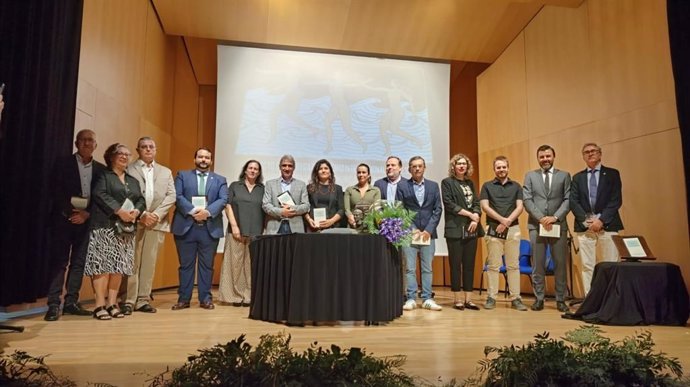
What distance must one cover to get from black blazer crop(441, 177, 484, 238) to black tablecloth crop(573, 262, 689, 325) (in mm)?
1278

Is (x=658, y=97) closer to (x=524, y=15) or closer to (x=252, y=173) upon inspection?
(x=524, y=15)

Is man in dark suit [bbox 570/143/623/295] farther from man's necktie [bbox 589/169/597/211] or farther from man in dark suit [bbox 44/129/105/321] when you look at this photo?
man in dark suit [bbox 44/129/105/321]

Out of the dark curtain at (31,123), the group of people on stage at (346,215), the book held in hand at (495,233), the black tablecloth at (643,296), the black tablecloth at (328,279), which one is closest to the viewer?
the black tablecloth at (328,279)

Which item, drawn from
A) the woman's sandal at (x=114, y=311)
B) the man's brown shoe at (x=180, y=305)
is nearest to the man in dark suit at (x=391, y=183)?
the man's brown shoe at (x=180, y=305)

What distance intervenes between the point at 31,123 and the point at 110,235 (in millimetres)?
1106

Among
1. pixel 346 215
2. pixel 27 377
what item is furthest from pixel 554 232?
pixel 27 377

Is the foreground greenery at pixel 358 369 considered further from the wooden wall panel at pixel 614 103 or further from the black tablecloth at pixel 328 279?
the wooden wall panel at pixel 614 103

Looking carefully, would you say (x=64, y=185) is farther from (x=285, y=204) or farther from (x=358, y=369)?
(x=358, y=369)

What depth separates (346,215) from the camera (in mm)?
4727

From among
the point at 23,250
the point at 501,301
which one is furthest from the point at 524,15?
the point at 23,250

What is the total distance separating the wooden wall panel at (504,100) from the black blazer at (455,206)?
253 centimetres

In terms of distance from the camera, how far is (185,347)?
258 centimetres

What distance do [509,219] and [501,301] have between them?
4.45 ft

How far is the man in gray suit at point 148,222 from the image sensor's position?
4.27 metres
